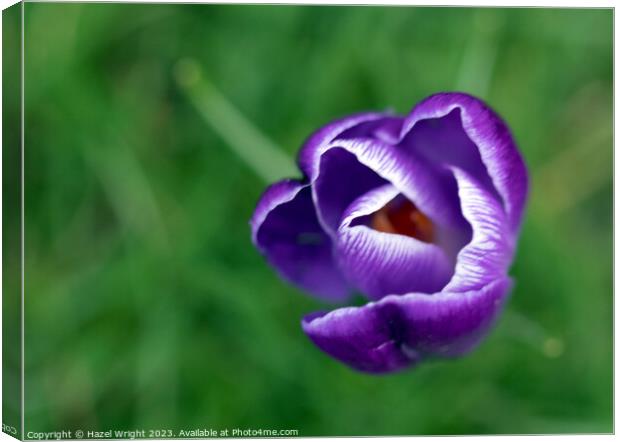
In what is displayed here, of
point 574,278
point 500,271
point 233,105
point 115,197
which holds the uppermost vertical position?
point 233,105

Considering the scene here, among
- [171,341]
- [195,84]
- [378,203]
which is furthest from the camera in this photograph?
[171,341]

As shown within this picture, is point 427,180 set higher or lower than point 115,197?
lower

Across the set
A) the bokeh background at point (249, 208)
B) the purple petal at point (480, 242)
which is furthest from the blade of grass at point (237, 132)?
the purple petal at point (480, 242)

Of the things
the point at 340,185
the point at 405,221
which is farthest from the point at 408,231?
the point at 340,185

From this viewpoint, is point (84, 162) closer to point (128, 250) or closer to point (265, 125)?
point (128, 250)

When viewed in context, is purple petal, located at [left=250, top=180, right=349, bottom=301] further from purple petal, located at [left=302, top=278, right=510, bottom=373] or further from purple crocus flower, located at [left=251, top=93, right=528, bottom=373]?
purple petal, located at [left=302, top=278, right=510, bottom=373]

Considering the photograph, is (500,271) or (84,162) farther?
(84,162)

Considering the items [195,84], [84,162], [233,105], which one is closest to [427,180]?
[195,84]
